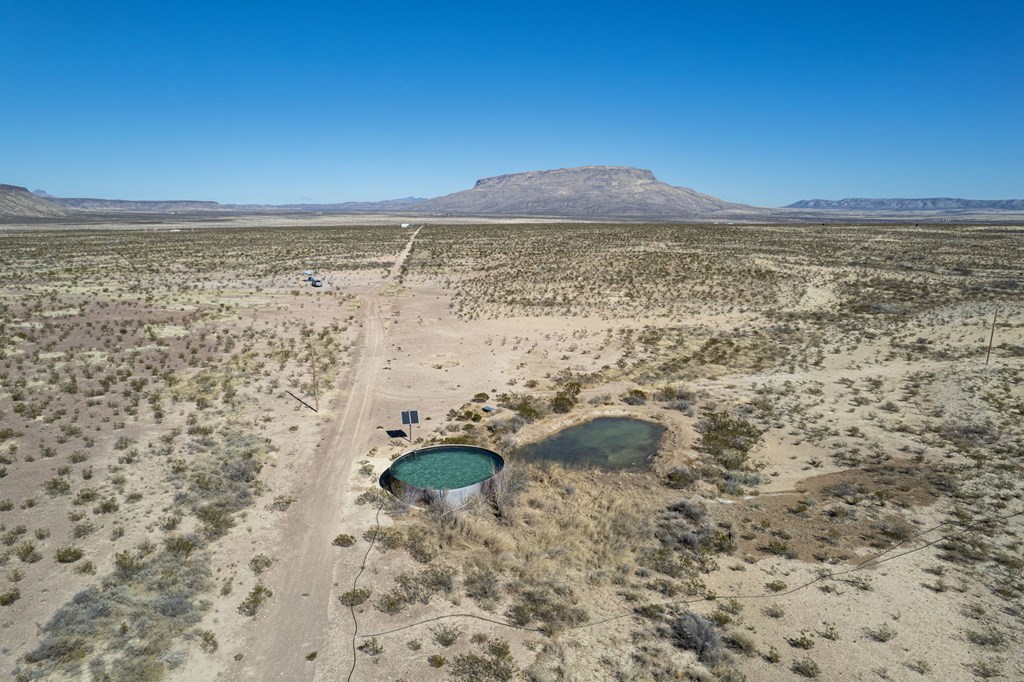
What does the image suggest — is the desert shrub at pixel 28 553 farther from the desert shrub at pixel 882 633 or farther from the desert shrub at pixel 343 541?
the desert shrub at pixel 882 633

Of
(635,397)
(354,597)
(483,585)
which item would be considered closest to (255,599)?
(354,597)

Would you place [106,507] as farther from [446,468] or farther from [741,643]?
[741,643]

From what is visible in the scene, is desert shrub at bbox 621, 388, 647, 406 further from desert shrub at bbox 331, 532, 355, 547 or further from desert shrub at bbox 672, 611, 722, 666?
desert shrub at bbox 331, 532, 355, 547

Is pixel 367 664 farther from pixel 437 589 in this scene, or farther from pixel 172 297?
pixel 172 297

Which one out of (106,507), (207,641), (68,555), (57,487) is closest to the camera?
(207,641)

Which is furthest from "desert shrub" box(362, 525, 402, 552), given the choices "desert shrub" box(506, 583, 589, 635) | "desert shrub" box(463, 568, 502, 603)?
"desert shrub" box(506, 583, 589, 635)

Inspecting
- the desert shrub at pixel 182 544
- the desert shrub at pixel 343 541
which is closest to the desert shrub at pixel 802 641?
the desert shrub at pixel 343 541
